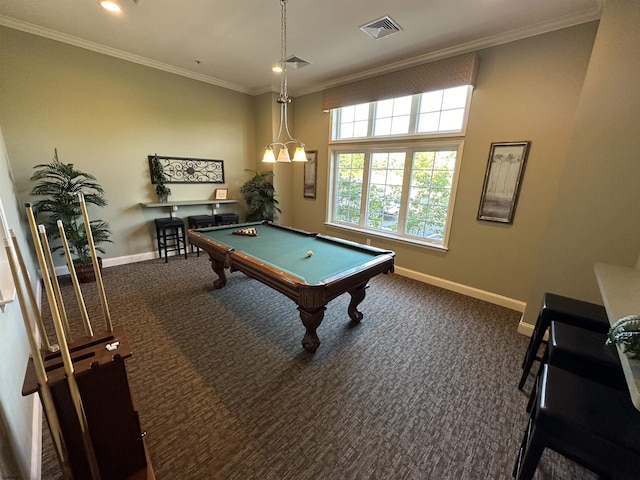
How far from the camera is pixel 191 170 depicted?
466 centimetres

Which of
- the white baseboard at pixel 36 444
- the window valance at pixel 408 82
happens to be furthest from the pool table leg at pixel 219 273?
the window valance at pixel 408 82

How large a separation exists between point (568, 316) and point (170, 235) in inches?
202

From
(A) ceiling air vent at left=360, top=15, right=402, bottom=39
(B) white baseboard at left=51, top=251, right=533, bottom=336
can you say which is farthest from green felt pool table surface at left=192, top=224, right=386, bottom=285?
(A) ceiling air vent at left=360, top=15, right=402, bottom=39

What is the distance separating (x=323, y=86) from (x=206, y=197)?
2.98 meters

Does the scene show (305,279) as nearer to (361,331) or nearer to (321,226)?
(361,331)

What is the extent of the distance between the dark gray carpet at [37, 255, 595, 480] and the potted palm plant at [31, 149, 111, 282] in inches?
27.9

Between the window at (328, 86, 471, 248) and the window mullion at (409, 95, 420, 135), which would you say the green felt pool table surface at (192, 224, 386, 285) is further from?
the window mullion at (409, 95, 420, 135)

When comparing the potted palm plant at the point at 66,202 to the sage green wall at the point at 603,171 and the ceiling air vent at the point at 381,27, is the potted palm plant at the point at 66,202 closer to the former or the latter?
the ceiling air vent at the point at 381,27

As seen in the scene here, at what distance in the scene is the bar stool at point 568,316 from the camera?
5.48ft

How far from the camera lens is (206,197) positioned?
495cm

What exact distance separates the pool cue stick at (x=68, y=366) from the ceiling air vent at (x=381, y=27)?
319cm

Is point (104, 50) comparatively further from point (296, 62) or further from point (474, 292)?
point (474, 292)

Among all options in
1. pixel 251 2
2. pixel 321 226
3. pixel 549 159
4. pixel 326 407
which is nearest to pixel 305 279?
pixel 326 407

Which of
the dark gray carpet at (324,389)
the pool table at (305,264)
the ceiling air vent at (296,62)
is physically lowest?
the dark gray carpet at (324,389)
